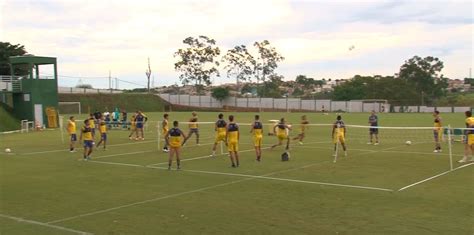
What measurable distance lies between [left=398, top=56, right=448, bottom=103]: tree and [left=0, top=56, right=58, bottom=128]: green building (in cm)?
8305

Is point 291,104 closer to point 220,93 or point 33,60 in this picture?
point 220,93

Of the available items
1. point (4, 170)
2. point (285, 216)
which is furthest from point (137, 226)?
point (4, 170)

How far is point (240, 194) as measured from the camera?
13.8 meters

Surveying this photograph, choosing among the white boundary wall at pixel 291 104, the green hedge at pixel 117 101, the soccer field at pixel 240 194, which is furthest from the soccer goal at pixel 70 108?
the soccer field at pixel 240 194

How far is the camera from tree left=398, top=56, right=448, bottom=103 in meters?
110

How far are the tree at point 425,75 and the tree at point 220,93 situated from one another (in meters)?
39.5

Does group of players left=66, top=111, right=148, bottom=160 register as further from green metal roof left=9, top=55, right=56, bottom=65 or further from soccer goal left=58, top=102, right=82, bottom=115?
soccer goal left=58, top=102, right=82, bottom=115

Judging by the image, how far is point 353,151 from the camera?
24141 millimetres

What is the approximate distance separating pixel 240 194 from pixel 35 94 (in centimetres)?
3674

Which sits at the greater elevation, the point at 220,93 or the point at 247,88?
the point at 247,88

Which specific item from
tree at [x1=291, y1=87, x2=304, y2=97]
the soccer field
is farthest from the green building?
tree at [x1=291, y1=87, x2=304, y2=97]

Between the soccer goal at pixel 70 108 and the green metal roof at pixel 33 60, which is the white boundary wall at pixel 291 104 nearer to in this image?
the soccer goal at pixel 70 108

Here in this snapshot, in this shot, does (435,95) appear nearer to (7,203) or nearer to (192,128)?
(192,128)

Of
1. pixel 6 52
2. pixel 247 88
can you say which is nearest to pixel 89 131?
pixel 6 52
